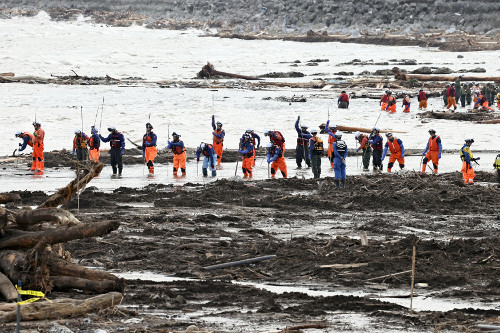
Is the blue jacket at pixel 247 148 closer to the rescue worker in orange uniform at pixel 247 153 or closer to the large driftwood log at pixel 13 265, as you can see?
the rescue worker in orange uniform at pixel 247 153

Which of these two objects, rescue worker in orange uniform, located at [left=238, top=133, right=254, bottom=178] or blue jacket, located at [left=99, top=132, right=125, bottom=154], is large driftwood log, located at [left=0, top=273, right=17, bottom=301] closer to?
rescue worker in orange uniform, located at [left=238, top=133, right=254, bottom=178]

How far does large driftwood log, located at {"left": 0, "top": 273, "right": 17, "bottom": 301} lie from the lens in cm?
874

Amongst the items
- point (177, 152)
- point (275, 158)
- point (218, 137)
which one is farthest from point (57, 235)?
point (218, 137)

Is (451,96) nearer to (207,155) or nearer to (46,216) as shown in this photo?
(207,155)

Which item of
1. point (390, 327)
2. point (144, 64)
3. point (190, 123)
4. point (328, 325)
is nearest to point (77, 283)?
point (328, 325)

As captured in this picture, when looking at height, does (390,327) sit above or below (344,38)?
below

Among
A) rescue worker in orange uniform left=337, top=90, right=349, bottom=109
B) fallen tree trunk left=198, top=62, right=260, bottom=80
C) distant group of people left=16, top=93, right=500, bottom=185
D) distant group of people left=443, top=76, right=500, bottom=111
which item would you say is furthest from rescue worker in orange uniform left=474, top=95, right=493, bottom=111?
fallen tree trunk left=198, top=62, right=260, bottom=80

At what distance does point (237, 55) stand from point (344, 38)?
55.3ft

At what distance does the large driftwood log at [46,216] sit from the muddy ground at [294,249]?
788mm

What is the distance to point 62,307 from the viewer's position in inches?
324

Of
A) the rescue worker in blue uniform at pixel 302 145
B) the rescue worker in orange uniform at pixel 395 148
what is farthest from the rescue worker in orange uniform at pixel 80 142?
the rescue worker in orange uniform at pixel 395 148

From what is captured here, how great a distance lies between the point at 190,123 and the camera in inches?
1339

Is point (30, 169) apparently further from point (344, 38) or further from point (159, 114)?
point (344, 38)

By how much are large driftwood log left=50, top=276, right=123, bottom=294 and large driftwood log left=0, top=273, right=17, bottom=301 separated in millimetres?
437
